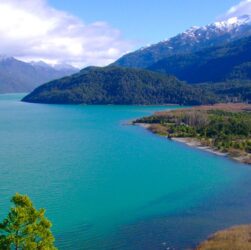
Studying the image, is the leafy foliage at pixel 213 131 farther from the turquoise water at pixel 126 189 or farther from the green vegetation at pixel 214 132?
the turquoise water at pixel 126 189

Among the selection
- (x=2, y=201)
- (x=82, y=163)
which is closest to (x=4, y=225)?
(x=2, y=201)

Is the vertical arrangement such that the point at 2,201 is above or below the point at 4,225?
below

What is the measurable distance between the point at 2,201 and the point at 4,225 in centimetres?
2685

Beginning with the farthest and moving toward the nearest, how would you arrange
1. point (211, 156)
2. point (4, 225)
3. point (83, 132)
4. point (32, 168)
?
1. point (83, 132)
2. point (211, 156)
3. point (32, 168)
4. point (4, 225)

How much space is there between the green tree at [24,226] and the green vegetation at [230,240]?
55.5 ft

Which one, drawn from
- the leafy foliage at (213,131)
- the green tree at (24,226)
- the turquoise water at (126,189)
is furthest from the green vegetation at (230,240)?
the leafy foliage at (213,131)

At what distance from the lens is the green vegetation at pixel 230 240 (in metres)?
38.5

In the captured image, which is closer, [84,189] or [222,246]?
[222,246]

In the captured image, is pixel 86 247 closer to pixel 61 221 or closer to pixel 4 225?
pixel 61 221


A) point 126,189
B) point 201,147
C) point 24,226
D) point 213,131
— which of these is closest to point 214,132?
point 213,131

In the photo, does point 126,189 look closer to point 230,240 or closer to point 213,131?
point 230,240

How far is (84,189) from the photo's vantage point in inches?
2311

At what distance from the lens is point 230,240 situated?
3991cm

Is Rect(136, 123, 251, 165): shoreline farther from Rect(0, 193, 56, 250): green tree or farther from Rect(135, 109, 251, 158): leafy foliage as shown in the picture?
Rect(0, 193, 56, 250): green tree
